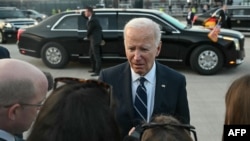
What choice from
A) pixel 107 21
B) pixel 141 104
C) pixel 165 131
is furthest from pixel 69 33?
pixel 165 131

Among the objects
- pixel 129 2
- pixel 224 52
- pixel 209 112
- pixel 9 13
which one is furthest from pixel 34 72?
pixel 129 2

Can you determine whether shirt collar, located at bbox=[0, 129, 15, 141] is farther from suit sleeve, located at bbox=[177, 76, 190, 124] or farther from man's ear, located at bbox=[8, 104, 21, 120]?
suit sleeve, located at bbox=[177, 76, 190, 124]

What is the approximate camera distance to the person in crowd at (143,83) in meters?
2.63

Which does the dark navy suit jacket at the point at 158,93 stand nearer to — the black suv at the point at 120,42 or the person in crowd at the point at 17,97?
the person in crowd at the point at 17,97

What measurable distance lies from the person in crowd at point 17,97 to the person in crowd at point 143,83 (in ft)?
2.80

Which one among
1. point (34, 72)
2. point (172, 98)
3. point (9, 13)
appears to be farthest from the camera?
point (9, 13)

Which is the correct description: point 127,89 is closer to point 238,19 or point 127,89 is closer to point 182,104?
point 182,104

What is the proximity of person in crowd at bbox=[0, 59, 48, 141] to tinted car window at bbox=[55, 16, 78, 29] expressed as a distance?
8.78 m

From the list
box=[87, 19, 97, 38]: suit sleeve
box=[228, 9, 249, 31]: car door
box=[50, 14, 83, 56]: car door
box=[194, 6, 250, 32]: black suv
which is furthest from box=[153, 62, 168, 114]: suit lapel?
box=[228, 9, 249, 31]: car door

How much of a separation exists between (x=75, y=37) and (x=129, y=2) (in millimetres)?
43400

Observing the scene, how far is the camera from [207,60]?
970 centimetres

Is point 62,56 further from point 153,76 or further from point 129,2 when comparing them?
point 129,2

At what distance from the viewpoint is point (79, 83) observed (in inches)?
63.6

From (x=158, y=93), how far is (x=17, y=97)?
116 cm
